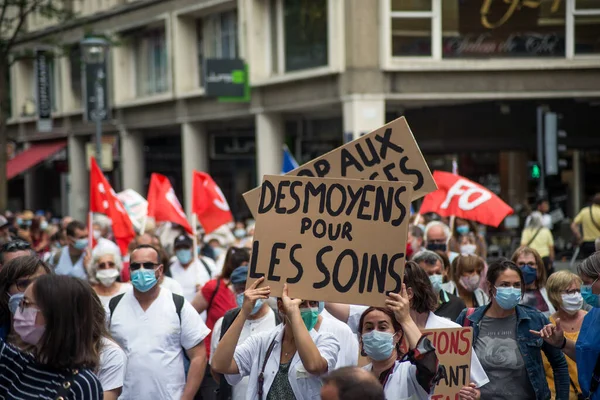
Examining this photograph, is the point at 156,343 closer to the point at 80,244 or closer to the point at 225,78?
the point at 80,244

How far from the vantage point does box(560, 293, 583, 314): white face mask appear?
23.6 feet

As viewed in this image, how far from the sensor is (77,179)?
38094 millimetres

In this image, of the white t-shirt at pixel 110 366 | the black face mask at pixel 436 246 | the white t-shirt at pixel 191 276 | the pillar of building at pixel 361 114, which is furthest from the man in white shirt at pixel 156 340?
the pillar of building at pixel 361 114

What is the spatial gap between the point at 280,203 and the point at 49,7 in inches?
820

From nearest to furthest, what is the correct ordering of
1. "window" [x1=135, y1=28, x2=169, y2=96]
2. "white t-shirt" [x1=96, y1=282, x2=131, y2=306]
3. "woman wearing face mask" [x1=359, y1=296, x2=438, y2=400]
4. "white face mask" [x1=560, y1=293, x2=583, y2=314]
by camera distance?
"woman wearing face mask" [x1=359, y1=296, x2=438, y2=400]
"white face mask" [x1=560, y1=293, x2=583, y2=314]
"white t-shirt" [x1=96, y1=282, x2=131, y2=306]
"window" [x1=135, y1=28, x2=169, y2=96]

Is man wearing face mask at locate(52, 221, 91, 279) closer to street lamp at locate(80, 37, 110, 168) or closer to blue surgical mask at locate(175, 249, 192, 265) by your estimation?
blue surgical mask at locate(175, 249, 192, 265)

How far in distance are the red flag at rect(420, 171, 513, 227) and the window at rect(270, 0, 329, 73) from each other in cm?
1066

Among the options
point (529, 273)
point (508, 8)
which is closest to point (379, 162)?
point (529, 273)

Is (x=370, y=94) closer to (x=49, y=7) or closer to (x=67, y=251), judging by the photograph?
(x=49, y=7)

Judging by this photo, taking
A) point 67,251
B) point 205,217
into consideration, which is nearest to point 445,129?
point 205,217

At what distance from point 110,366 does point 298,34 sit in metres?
21.1

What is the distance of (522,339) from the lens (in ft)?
20.7

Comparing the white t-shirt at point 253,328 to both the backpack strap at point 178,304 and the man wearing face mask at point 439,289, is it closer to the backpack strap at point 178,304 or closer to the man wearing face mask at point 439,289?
the backpack strap at point 178,304

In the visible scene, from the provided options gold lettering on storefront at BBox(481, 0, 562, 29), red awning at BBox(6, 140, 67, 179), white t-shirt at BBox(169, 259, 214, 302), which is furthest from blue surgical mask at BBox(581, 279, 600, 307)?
red awning at BBox(6, 140, 67, 179)
